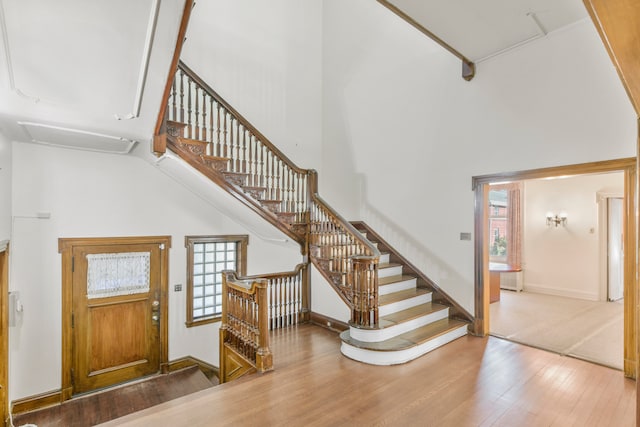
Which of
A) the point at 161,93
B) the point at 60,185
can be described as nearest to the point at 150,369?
the point at 60,185

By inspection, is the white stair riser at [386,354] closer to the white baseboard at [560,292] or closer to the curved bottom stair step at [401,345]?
the curved bottom stair step at [401,345]

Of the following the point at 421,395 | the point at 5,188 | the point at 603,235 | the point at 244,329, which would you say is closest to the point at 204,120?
the point at 5,188

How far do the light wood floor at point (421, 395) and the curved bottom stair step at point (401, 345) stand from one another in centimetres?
9

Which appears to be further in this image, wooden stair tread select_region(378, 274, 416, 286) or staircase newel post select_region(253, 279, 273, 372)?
wooden stair tread select_region(378, 274, 416, 286)

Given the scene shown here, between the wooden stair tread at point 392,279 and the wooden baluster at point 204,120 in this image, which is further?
the wooden stair tread at point 392,279

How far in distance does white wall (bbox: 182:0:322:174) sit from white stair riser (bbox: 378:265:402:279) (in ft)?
9.17

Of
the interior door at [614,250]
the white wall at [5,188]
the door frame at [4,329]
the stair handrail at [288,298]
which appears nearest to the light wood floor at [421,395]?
the stair handrail at [288,298]

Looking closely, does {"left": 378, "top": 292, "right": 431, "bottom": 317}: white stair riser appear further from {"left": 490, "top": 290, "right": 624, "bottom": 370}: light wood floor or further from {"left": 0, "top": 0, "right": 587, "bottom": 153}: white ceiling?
{"left": 0, "top": 0, "right": 587, "bottom": 153}: white ceiling

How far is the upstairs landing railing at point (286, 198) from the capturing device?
3865mm

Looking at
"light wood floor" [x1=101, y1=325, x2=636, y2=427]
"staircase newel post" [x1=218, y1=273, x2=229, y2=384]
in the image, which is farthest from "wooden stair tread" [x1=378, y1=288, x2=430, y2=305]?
"staircase newel post" [x1=218, y1=273, x2=229, y2=384]

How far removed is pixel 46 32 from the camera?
1.78 metres

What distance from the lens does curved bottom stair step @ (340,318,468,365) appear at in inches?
139

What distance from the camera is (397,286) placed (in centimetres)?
480

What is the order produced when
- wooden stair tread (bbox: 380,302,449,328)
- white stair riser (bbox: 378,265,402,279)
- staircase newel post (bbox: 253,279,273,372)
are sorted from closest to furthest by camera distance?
staircase newel post (bbox: 253,279,273,372) → wooden stair tread (bbox: 380,302,449,328) → white stair riser (bbox: 378,265,402,279)
